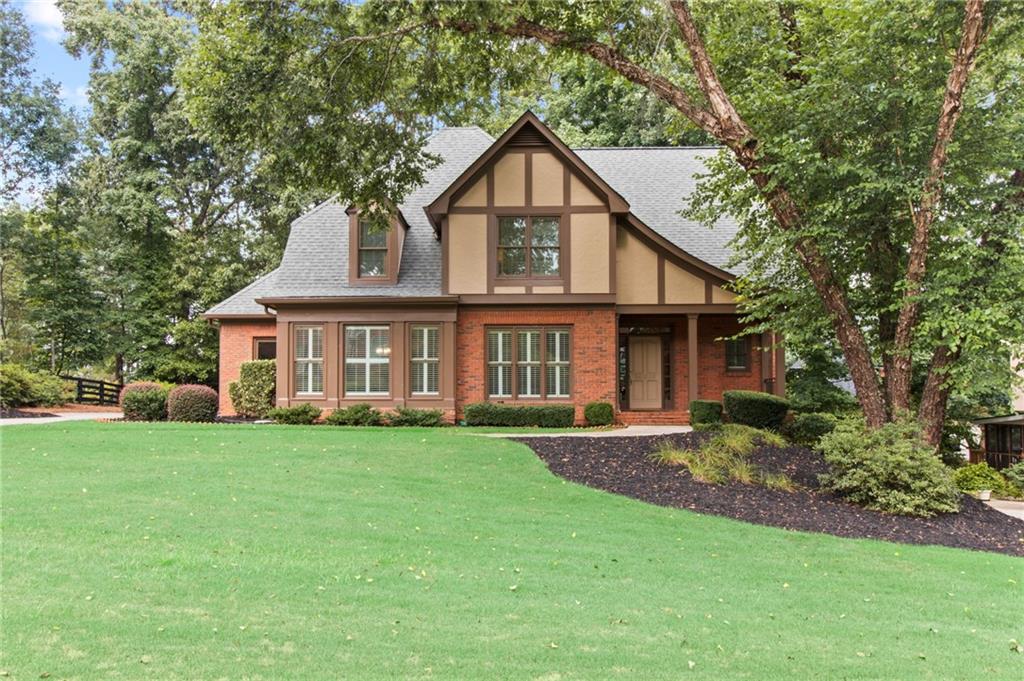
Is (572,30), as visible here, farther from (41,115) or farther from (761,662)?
(41,115)

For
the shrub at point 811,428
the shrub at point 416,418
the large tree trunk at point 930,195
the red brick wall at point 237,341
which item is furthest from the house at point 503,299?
the large tree trunk at point 930,195

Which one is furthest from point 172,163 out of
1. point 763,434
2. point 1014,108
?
point 1014,108

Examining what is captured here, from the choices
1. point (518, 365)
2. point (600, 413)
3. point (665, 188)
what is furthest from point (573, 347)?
point (665, 188)

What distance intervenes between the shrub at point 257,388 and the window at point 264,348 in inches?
63.1

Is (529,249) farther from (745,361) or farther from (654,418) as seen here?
(745,361)

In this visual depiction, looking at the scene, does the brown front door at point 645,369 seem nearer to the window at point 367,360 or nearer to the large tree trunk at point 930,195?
the window at point 367,360

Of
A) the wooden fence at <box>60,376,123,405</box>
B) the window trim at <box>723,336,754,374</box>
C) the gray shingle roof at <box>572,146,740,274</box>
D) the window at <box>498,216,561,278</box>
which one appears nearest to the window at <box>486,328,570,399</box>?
the window at <box>498,216,561,278</box>

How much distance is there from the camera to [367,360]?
57.1ft

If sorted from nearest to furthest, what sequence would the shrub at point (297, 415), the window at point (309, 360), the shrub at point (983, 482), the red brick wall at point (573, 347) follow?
the shrub at point (983, 482)
the shrub at point (297, 415)
the red brick wall at point (573, 347)
the window at point (309, 360)

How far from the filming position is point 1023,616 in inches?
199

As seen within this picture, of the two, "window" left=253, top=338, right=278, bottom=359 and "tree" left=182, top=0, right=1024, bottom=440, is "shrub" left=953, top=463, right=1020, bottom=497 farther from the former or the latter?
→ "window" left=253, top=338, right=278, bottom=359

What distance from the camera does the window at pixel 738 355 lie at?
18375 millimetres

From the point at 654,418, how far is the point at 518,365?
3720 mm

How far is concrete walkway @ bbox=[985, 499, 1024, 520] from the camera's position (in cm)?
914
